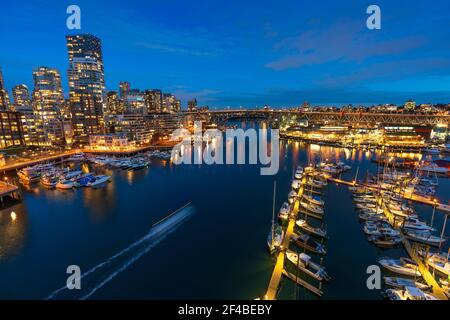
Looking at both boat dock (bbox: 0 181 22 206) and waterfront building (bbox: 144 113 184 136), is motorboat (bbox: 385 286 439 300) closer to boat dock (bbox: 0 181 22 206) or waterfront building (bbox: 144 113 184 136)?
boat dock (bbox: 0 181 22 206)

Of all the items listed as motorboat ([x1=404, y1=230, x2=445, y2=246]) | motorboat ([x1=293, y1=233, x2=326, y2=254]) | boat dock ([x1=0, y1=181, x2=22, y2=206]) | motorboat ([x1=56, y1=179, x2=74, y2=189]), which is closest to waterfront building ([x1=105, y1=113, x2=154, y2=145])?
motorboat ([x1=56, y1=179, x2=74, y2=189])

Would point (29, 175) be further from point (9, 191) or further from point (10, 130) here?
point (10, 130)

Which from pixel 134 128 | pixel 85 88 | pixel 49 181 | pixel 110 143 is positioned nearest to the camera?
pixel 49 181

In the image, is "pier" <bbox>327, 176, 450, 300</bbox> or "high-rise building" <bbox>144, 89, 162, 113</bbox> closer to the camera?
"pier" <bbox>327, 176, 450, 300</bbox>

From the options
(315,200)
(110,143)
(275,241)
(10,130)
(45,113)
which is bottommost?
(275,241)

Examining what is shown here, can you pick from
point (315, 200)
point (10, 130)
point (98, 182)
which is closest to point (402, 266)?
point (315, 200)

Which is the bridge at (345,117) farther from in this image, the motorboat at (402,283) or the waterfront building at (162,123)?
the motorboat at (402,283)
